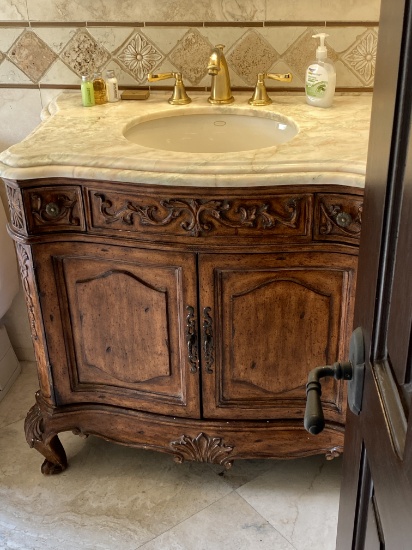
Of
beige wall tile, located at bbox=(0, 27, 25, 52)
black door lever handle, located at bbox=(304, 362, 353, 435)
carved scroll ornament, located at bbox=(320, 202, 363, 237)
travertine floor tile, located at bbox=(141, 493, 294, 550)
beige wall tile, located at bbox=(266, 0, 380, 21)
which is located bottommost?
travertine floor tile, located at bbox=(141, 493, 294, 550)

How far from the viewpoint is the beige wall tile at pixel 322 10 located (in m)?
1.69

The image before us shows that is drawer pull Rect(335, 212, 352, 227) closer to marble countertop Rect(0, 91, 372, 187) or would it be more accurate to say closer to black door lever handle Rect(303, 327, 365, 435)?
marble countertop Rect(0, 91, 372, 187)

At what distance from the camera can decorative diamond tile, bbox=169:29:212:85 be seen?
1.79 m

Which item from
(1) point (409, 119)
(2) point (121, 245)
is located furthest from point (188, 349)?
(1) point (409, 119)

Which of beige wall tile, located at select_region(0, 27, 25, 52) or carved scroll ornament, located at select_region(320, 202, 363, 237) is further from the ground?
beige wall tile, located at select_region(0, 27, 25, 52)

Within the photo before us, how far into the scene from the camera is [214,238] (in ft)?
4.63

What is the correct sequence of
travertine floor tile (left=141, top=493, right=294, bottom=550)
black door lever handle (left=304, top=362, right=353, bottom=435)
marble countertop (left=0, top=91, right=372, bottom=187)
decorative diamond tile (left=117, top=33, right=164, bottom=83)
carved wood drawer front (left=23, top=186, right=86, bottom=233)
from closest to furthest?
black door lever handle (left=304, top=362, right=353, bottom=435), marble countertop (left=0, top=91, right=372, bottom=187), carved wood drawer front (left=23, top=186, right=86, bottom=233), travertine floor tile (left=141, top=493, right=294, bottom=550), decorative diamond tile (left=117, top=33, right=164, bottom=83)

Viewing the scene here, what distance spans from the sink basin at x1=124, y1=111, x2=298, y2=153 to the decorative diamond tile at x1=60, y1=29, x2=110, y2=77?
0.28 m

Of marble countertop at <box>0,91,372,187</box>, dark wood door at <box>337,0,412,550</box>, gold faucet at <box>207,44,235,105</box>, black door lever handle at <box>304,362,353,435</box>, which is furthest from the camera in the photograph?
gold faucet at <box>207,44,235,105</box>

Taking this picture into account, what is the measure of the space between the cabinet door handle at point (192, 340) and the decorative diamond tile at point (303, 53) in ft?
Result: 2.43

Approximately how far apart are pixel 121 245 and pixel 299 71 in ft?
2.37

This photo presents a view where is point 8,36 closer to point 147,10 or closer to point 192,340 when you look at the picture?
point 147,10

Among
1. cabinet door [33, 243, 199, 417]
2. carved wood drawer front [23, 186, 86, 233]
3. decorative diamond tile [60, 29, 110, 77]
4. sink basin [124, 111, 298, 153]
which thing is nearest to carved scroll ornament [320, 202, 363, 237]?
cabinet door [33, 243, 199, 417]

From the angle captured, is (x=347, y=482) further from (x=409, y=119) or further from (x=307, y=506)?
(x=307, y=506)
